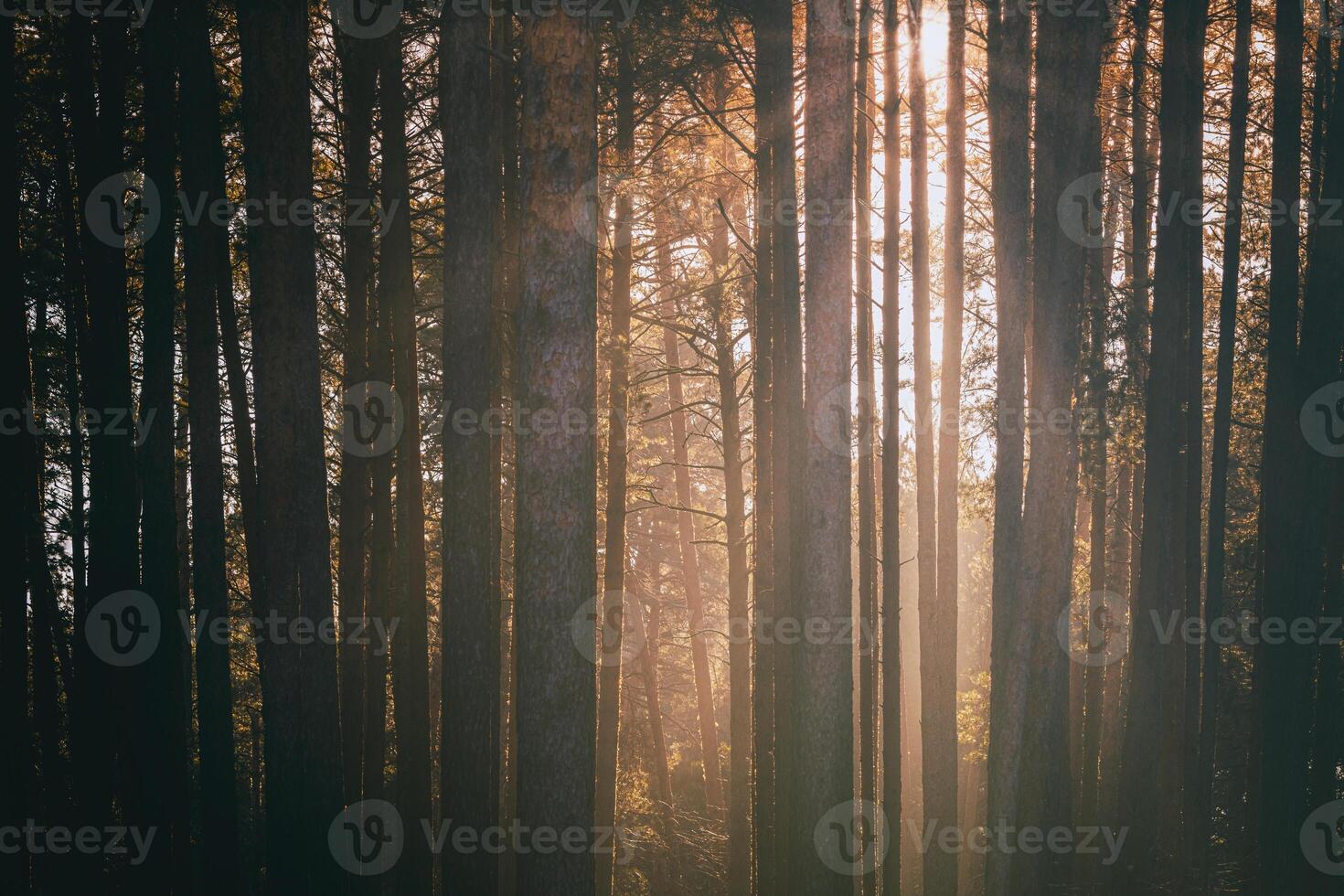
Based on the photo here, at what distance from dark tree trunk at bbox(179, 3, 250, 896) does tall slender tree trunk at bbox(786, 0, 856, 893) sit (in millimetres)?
6804

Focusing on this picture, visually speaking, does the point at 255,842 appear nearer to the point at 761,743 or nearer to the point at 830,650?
the point at 761,743

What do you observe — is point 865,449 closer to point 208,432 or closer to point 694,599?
point 208,432

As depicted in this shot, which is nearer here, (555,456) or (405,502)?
(555,456)

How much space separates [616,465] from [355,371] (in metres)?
4.09

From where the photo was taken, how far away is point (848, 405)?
8.23 meters

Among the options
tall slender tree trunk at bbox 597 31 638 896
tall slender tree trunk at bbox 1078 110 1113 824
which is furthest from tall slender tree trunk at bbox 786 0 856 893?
tall slender tree trunk at bbox 1078 110 1113 824

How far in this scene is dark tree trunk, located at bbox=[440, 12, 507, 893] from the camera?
27.5 feet

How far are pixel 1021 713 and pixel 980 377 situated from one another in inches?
258

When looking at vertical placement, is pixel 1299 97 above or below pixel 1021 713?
above

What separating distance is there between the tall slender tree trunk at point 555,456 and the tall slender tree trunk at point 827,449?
2.41 meters

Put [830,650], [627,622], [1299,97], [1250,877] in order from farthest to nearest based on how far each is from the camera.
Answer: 1. [627,622]
2. [1250,877]
3. [1299,97]
4. [830,650]

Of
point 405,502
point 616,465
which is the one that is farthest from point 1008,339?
point 405,502

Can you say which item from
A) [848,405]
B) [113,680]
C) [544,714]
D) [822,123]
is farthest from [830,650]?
[113,680]

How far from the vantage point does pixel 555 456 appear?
21.6 feet
